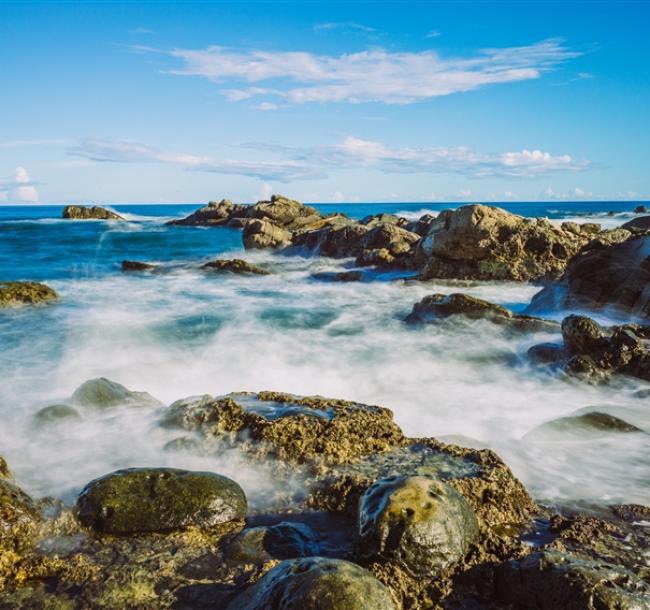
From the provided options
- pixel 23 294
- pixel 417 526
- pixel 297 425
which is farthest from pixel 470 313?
pixel 23 294

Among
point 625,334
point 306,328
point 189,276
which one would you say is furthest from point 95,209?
point 625,334

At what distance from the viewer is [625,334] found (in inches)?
303

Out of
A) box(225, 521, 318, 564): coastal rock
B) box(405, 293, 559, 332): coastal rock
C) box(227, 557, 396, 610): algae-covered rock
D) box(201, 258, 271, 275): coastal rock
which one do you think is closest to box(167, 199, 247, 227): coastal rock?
box(201, 258, 271, 275): coastal rock

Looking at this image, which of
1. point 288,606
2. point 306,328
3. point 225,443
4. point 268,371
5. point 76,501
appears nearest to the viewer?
point 288,606

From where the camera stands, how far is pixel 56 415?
18.9ft

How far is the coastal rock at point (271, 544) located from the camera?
11.0 ft

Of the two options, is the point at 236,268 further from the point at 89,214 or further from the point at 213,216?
the point at 89,214

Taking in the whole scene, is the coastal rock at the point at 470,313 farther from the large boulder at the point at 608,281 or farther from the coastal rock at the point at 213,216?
the coastal rock at the point at 213,216

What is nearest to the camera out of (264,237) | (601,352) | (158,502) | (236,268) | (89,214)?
(158,502)

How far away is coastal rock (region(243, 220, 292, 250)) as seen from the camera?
26.3 m

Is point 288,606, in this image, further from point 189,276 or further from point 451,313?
point 189,276

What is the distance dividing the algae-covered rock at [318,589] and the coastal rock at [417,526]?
0.48 meters

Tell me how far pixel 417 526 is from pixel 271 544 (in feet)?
3.01

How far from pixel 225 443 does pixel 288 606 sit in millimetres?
2503
